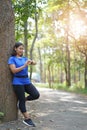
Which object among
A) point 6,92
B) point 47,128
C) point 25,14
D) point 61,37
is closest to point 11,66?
point 6,92

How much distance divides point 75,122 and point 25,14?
670 centimetres

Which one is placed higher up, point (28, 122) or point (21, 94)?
point (21, 94)

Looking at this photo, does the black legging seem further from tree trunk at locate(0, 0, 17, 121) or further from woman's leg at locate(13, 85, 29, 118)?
tree trunk at locate(0, 0, 17, 121)

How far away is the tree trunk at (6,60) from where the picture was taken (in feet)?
28.8

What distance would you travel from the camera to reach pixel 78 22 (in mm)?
31250

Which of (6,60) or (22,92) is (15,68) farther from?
(22,92)

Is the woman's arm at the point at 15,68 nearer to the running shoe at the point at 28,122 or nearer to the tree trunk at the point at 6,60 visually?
the tree trunk at the point at 6,60

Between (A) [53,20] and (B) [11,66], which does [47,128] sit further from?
(A) [53,20]

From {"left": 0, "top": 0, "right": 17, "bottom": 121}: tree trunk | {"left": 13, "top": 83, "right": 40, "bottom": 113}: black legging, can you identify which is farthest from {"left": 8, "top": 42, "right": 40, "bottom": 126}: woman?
{"left": 0, "top": 0, "right": 17, "bottom": 121}: tree trunk

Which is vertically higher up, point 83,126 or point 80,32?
point 80,32

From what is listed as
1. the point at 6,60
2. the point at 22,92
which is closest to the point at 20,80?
the point at 22,92

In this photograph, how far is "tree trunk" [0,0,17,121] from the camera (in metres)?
8.79

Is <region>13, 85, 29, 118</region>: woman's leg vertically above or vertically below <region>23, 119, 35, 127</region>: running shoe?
above

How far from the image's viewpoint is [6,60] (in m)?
8.84
